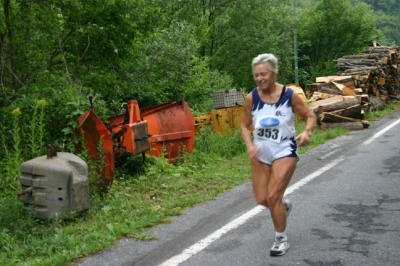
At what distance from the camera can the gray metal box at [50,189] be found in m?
5.84

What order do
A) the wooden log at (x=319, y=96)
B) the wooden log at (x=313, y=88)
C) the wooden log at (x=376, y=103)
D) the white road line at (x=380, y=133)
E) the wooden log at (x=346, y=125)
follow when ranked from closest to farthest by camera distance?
the white road line at (x=380, y=133), the wooden log at (x=346, y=125), the wooden log at (x=319, y=96), the wooden log at (x=313, y=88), the wooden log at (x=376, y=103)

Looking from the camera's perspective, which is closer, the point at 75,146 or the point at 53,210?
the point at 53,210

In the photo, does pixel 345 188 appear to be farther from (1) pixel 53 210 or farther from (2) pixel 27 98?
(2) pixel 27 98

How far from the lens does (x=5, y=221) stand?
5875 mm

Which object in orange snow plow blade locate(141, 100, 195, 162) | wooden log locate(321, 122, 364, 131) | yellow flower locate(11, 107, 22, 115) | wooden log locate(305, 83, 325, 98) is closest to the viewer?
yellow flower locate(11, 107, 22, 115)

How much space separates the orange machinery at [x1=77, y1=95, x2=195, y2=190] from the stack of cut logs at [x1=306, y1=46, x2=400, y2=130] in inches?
233

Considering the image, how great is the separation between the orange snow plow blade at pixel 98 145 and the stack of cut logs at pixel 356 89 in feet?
28.2

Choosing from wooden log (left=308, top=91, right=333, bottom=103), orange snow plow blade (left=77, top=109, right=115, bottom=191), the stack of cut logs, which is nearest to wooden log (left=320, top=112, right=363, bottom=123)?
Result: the stack of cut logs

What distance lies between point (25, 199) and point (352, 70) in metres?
15.6

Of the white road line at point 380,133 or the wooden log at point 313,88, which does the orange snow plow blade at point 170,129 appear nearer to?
the white road line at point 380,133

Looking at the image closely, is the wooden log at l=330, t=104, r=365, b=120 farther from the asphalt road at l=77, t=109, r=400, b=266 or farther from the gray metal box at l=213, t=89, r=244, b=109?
the asphalt road at l=77, t=109, r=400, b=266

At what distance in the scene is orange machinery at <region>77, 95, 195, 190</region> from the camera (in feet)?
23.7

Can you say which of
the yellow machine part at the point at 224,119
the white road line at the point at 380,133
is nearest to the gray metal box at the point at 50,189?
the yellow machine part at the point at 224,119

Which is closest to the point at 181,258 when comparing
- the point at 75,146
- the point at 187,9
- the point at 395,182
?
the point at 75,146
